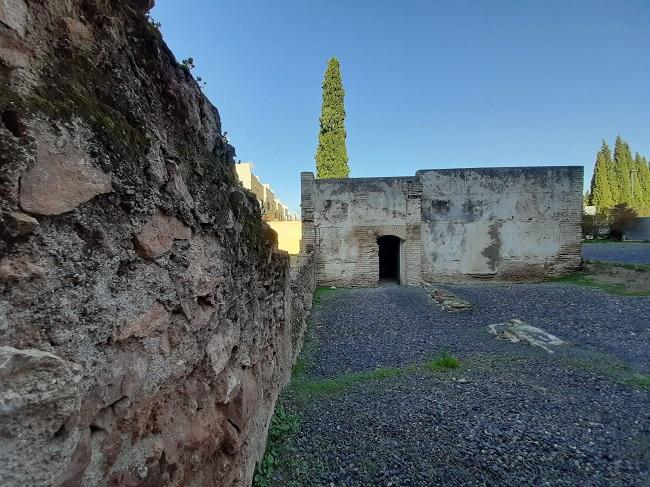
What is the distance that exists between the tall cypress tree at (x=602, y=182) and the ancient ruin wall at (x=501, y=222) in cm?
2823

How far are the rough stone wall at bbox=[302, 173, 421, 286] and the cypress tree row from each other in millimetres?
32113

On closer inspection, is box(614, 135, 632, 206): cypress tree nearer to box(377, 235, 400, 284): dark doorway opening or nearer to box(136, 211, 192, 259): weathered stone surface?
box(377, 235, 400, 284): dark doorway opening

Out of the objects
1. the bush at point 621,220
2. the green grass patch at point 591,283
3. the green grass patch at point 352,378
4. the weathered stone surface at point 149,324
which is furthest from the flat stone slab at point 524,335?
the bush at point 621,220

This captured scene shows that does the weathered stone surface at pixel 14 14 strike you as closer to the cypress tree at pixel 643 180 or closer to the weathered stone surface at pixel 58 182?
the weathered stone surface at pixel 58 182

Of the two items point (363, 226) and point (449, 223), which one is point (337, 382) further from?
point (449, 223)

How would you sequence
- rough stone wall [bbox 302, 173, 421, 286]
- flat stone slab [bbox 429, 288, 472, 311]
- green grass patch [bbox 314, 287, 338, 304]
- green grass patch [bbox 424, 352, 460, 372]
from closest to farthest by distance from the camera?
green grass patch [bbox 424, 352, 460, 372] < flat stone slab [bbox 429, 288, 472, 311] < green grass patch [bbox 314, 287, 338, 304] < rough stone wall [bbox 302, 173, 421, 286]

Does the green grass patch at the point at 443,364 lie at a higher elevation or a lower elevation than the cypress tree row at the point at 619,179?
lower

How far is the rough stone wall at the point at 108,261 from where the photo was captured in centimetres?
88

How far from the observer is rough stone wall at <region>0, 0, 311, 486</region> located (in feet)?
2.87

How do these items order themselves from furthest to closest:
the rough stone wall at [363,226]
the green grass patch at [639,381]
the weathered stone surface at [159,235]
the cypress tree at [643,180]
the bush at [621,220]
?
the cypress tree at [643,180], the bush at [621,220], the rough stone wall at [363,226], the green grass patch at [639,381], the weathered stone surface at [159,235]

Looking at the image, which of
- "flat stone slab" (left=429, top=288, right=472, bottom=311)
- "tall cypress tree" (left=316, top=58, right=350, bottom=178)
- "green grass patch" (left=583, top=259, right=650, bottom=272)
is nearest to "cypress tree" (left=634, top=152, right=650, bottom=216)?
"green grass patch" (left=583, top=259, right=650, bottom=272)

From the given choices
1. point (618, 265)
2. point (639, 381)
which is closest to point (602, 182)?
point (618, 265)

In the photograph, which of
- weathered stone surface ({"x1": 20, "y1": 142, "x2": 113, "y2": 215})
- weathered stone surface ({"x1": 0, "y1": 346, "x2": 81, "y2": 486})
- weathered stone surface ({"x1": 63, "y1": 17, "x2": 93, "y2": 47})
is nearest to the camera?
weathered stone surface ({"x1": 0, "y1": 346, "x2": 81, "y2": 486})

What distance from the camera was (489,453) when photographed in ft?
8.94
